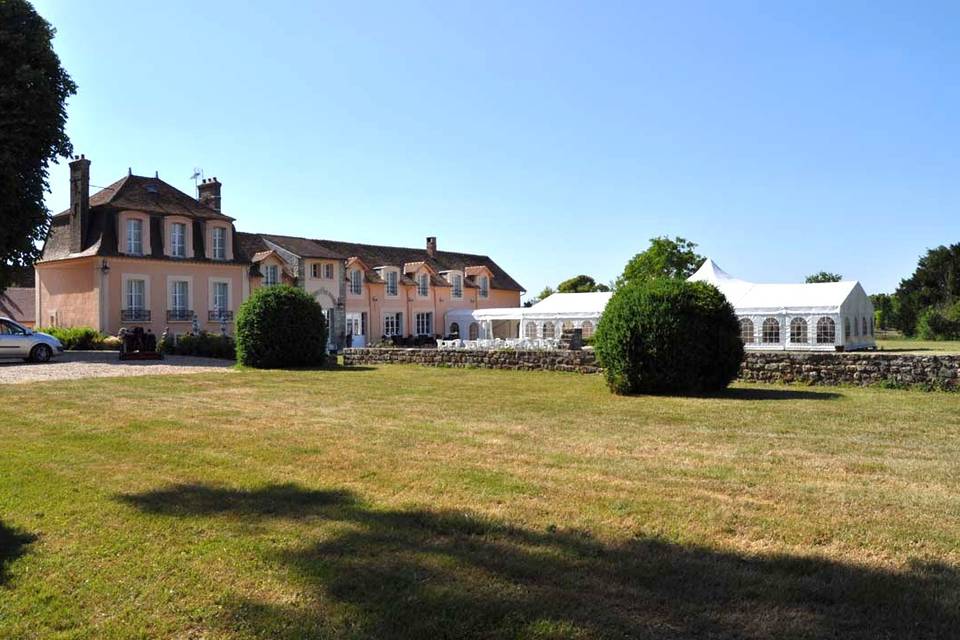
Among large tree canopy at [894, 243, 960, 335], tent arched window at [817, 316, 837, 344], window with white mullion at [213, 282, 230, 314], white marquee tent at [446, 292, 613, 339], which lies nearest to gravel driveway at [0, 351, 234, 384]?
window with white mullion at [213, 282, 230, 314]

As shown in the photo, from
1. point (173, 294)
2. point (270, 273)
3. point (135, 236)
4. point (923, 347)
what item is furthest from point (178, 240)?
point (923, 347)

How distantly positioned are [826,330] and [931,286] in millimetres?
31305

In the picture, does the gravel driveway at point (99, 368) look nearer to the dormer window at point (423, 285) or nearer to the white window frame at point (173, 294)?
the white window frame at point (173, 294)

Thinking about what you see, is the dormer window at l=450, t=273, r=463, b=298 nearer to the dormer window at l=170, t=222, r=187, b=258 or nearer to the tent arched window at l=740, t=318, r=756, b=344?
the dormer window at l=170, t=222, r=187, b=258

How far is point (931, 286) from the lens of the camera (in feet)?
168

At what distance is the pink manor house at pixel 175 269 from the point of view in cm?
2734

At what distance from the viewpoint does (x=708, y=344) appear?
11.6 meters

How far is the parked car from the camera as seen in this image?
1902 centimetres

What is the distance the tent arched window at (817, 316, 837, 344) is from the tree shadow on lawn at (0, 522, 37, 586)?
27.0 meters

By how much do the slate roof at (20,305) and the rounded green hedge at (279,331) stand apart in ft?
120

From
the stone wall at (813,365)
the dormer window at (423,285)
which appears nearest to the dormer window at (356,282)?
the dormer window at (423,285)

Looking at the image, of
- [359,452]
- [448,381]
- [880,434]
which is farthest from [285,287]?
[880,434]

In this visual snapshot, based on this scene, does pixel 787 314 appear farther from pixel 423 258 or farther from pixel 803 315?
pixel 423 258

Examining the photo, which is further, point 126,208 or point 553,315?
point 553,315
